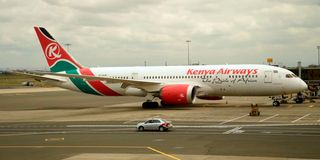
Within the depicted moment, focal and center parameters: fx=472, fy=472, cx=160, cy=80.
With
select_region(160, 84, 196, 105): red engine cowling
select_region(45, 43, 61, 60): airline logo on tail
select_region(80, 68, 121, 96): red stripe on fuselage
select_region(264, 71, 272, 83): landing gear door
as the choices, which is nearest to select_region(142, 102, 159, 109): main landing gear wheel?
select_region(160, 84, 196, 105): red engine cowling

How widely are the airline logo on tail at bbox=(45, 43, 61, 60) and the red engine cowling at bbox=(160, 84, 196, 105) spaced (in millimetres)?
16078

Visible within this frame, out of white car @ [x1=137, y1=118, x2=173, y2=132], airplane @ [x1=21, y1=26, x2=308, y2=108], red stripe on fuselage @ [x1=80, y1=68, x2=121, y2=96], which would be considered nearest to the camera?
white car @ [x1=137, y1=118, x2=173, y2=132]

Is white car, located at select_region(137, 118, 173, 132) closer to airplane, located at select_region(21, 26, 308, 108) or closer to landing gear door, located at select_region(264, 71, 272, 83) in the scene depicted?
airplane, located at select_region(21, 26, 308, 108)

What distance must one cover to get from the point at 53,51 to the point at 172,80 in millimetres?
16331

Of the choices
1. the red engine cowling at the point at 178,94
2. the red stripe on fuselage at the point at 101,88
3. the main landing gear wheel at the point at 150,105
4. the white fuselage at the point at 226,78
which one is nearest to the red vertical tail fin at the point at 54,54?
the red stripe on fuselage at the point at 101,88

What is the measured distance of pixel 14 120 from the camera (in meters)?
44.2

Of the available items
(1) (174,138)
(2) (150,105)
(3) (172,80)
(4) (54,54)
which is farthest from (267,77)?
(4) (54,54)

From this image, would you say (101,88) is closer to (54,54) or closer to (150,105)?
(150,105)

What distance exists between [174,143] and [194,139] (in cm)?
184

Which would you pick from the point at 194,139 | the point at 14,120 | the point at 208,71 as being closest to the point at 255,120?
the point at 194,139

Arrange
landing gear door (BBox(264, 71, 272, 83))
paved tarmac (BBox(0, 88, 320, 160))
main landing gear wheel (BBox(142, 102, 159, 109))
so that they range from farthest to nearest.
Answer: main landing gear wheel (BBox(142, 102, 159, 109)), landing gear door (BBox(264, 71, 272, 83)), paved tarmac (BBox(0, 88, 320, 160))

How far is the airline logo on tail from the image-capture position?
59750mm

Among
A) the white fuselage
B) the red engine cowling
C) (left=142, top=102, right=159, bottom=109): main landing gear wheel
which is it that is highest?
the white fuselage

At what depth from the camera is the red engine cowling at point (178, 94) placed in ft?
164
